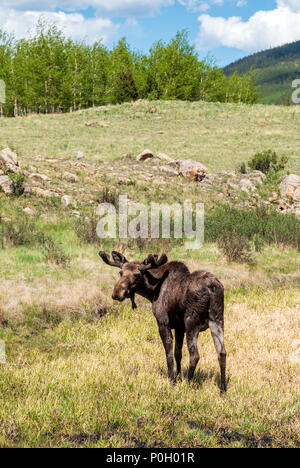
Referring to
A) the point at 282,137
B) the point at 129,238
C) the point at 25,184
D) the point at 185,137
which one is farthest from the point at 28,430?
the point at 282,137

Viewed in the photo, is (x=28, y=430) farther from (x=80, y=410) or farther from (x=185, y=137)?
(x=185, y=137)

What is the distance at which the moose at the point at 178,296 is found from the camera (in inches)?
183

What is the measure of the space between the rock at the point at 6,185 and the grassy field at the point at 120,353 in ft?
1.31

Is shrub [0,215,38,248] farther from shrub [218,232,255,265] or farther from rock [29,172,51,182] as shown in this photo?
shrub [218,232,255,265]

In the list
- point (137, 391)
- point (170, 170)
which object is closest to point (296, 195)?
point (170, 170)

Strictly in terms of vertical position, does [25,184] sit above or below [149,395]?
above

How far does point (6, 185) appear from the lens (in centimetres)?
1454

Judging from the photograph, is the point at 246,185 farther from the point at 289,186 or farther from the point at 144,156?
the point at 144,156

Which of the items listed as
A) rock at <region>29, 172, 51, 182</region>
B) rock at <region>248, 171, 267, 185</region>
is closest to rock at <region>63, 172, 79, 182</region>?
rock at <region>29, 172, 51, 182</region>

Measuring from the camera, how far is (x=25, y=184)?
50.2 feet

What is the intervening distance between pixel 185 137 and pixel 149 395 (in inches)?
1194

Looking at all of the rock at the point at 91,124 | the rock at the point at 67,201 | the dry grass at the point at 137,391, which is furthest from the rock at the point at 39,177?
the rock at the point at 91,124

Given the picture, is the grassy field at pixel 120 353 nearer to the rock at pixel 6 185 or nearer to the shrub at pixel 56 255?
the shrub at pixel 56 255
